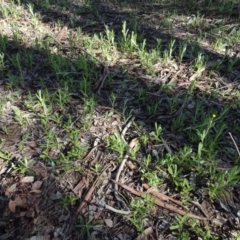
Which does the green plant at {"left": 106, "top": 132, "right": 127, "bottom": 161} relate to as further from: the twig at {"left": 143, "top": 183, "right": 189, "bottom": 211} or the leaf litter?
the twig at {"left": 143, "top": 183, "right": 189, "bottom": 211}

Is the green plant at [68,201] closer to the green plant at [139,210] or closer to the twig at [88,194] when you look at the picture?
the twig at [88,194]

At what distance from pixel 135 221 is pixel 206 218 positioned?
607 millimetres

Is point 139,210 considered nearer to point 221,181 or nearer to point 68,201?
point 68,201

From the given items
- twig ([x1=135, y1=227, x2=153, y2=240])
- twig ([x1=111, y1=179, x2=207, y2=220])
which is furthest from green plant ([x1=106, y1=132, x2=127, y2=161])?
twig ([x1=135, y1=227, x2=153, y2=240])

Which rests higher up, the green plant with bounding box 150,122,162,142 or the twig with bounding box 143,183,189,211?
the green plant with bounding box 150,122,162,142

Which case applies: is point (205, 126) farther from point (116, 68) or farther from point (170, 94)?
point (116, 68)

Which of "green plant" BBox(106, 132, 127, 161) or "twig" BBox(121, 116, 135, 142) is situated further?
"twig" BBox(121, 116, 135, 142)

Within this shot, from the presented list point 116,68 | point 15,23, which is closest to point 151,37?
point 116,68

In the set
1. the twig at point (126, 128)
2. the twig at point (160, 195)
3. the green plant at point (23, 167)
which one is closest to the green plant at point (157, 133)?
the twig at point (126, 128)

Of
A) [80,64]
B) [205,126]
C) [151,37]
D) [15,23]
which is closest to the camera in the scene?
[205,126]

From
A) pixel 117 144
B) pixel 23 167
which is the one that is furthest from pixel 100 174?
pixel 23 167

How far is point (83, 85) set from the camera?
3.51 m

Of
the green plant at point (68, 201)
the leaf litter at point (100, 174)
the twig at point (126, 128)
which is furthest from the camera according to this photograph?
the twig at point (126, 128)

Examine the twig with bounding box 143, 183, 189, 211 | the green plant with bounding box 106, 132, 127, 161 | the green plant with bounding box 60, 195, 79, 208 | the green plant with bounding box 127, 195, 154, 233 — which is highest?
the green plant with bounding box 106, 132, 127, 161
